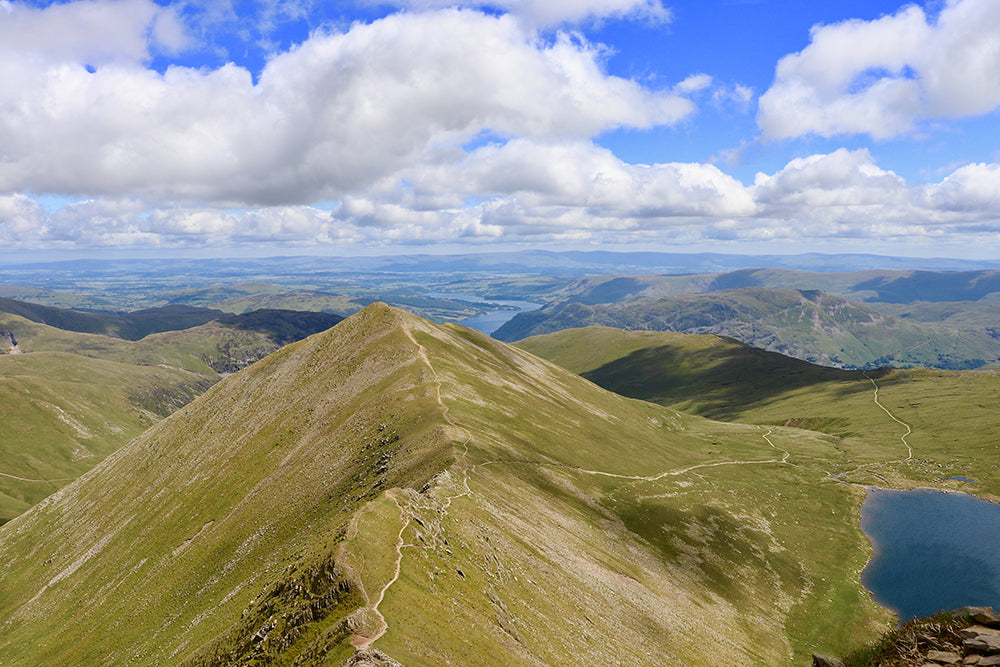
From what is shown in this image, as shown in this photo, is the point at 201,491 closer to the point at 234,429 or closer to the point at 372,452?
the point at 234,429

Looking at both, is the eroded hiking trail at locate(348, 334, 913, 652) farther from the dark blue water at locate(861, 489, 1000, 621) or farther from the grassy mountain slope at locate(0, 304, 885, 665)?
the dark blue water at locate(861, 489, 1000, 621)

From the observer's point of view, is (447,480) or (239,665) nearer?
(239,665)

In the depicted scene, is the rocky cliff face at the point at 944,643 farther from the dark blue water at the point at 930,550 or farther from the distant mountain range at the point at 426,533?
the dark blue water at the point at 930,550

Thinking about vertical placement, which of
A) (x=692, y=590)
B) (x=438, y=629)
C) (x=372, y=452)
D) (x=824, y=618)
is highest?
(x=438, y=629)

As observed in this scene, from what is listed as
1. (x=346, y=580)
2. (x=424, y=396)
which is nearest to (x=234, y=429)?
Result: (x=424, y=396)

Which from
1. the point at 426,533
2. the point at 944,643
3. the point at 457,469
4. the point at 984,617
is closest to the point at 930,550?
the point at 457,469

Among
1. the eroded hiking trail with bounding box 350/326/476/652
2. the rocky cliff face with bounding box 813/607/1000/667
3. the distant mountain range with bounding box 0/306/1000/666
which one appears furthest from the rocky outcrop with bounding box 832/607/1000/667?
the eroded hiking trail with bounding box 350/326/476/652
